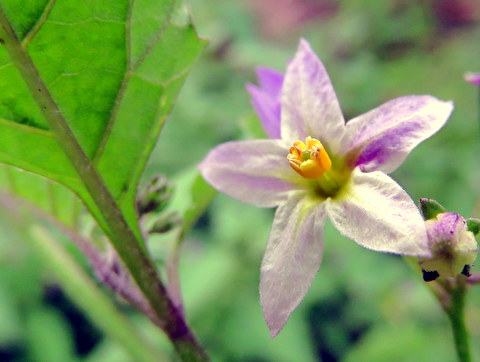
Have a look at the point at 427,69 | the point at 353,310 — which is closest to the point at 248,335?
the point at 353,310

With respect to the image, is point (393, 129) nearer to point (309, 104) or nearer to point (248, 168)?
point (309, 104)

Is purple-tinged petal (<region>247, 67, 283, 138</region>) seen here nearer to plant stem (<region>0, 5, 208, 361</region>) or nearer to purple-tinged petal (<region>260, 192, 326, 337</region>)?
purple-tinged petal (<region>260, 192, 326, 337</region>)

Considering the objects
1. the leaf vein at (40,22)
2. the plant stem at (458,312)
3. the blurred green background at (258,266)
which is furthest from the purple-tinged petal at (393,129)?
the blurred green background at (258,266)

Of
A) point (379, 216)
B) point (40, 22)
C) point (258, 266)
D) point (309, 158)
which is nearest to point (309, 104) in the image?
point (309, 158)

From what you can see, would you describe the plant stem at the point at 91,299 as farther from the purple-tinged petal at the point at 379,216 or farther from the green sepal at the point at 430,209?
the green sepal at the point at 430,209

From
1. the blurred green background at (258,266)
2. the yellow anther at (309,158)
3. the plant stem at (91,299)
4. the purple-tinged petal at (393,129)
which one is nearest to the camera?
the purple-tinged petal at (393,129)

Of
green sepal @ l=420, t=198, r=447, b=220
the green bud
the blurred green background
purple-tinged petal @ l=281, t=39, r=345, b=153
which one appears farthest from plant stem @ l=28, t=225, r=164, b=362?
green sepal @ l=420, t=198, r=447, b=220
